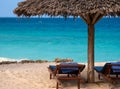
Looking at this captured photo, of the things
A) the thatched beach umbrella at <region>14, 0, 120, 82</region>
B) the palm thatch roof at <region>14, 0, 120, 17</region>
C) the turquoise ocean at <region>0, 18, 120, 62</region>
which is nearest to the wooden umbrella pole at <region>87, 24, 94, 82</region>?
the thatched beach umbrella at <region>14, 0, 120, 82</region>

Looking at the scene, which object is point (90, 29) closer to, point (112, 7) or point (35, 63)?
point (112, 7)

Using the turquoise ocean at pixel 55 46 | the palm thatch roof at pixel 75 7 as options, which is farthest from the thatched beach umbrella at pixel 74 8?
the turquoise ocean at pixel 55 46

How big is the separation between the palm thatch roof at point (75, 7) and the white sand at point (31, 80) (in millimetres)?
1602

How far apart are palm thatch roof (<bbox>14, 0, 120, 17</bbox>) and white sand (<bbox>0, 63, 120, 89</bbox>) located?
1602mm

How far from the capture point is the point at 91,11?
24.8 feet

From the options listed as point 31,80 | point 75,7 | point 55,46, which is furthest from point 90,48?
point 55,46

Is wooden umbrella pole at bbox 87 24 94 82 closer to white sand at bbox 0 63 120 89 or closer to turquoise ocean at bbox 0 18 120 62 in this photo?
white sand at bbox 0 63 120 89

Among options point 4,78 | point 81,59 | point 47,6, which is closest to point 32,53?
point 81,59

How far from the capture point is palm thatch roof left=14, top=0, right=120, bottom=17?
7.60 metres

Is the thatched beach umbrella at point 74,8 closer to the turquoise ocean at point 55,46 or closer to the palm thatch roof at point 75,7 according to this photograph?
the palm thatch roof at point 75,7

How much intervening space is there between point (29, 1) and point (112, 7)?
Result: 2.01 metres

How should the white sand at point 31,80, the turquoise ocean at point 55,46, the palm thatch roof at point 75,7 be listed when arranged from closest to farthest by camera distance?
1. the palm thatch roof at point 75,7
2. the white sand at point 31,80
3. the turquoise ocean at point 55,46

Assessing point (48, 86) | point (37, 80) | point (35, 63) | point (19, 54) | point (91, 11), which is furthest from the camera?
point (19, 54)

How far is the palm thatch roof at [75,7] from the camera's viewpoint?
7.60 metres
